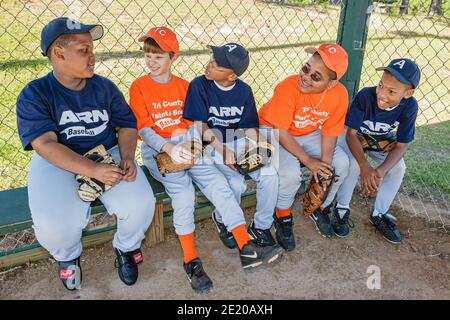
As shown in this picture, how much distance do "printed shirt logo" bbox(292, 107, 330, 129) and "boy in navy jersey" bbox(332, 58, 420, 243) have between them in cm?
21

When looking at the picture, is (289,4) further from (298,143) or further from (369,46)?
→ (298,143)

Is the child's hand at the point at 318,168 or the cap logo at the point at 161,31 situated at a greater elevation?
the cap logo at the point at 161,31

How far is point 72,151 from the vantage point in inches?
81.9

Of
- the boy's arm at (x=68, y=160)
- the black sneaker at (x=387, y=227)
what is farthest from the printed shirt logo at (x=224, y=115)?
the black sneaker at (x=387, y=227)

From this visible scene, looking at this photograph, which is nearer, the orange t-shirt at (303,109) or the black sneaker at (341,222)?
the orange t-shirt at (303,109)

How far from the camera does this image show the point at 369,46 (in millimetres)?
7910

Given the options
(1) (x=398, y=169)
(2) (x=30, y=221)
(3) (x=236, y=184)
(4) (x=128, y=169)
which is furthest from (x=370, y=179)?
(2) (x=30, y=221)

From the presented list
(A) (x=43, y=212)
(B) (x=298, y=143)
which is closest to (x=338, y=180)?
(B) (x=298, y=143)

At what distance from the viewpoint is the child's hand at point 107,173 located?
2049 millimetres

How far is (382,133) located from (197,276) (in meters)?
1.57

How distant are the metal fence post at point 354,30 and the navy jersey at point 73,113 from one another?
1.62 meters

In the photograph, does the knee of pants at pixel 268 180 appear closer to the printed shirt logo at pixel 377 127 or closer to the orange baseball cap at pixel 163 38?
the printed shirt logo at pixel 377 127

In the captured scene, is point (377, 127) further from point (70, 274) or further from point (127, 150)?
point (70, 274)

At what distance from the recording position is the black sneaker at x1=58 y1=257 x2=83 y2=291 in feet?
7.09
